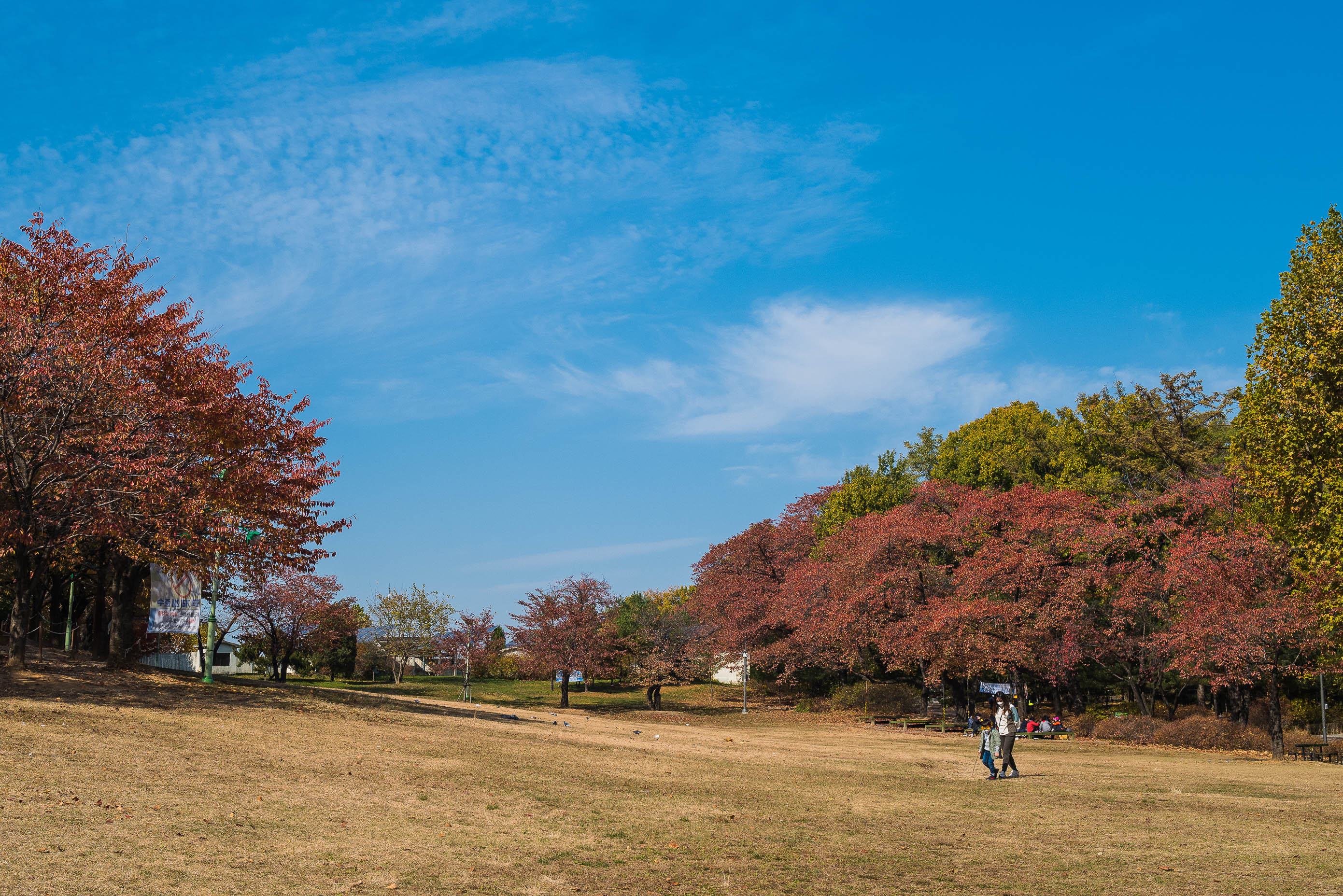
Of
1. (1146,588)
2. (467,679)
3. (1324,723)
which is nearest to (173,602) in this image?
(467,679)

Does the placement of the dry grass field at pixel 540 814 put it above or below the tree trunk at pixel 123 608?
below

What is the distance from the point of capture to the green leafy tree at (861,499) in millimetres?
64938

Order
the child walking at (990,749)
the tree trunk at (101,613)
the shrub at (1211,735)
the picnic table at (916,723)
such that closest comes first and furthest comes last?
the child walking at (990,749) < the tree trunk at (101,613) < the shrub at (1211,735) < the picnic table at (916,723)

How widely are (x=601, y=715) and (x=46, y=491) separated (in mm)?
27118

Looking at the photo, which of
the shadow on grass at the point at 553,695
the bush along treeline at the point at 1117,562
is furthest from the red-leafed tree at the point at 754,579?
the shadow on grass at the point at 553,695

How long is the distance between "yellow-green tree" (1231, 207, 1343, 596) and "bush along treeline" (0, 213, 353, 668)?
88.5ft

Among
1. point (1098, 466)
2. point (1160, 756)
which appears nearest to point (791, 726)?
point (1160, 756)

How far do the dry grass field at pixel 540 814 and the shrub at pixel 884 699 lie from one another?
78.2 ft

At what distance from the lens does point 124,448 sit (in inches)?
803

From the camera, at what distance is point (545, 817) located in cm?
1275

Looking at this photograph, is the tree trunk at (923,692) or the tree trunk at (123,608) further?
the tree trunk at (923,692)

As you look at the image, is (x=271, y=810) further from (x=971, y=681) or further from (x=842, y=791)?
(x=971, y=681)

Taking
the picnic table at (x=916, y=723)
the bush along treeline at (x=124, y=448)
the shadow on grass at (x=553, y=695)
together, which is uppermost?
the bush along treeline at (x=124, y=448)

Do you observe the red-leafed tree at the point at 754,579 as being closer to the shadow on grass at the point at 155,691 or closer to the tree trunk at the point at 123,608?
the shadow on grass at the point at 155,691
